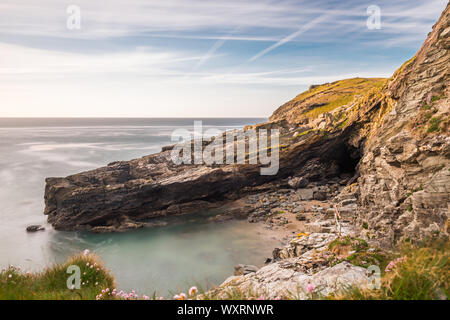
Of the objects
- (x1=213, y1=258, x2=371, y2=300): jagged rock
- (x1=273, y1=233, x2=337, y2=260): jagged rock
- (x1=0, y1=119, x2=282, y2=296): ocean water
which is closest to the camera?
(x1=213, y1=258, x2=371, y2=300): jagged rock

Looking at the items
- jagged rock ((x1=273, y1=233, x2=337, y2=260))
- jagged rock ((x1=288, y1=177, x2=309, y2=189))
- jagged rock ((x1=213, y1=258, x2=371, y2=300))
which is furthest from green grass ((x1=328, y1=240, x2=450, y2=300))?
jagged rock ((x1=288, y1=177, x2=309, y2=189))

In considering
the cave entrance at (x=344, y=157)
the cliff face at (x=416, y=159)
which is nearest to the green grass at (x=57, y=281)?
the cliff face at (x=416, y=159)

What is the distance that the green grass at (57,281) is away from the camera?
4.69 m

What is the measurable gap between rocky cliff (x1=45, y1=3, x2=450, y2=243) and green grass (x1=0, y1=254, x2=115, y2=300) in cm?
841

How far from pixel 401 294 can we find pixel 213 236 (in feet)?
57.0

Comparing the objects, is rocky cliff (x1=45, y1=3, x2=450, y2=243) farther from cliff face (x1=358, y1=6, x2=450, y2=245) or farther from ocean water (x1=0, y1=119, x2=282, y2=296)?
ocean water (x1=0, y1=119, x2=282, y2=296)

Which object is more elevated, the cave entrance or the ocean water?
the cave entrance

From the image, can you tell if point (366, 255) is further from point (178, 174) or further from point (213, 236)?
point (178, 174)

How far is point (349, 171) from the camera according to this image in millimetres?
28594

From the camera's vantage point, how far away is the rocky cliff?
360 inches

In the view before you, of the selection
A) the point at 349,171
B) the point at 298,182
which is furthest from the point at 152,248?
the point at 349,171

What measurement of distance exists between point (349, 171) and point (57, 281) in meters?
29.0

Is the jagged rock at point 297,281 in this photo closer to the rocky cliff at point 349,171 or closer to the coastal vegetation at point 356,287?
the coastal vegetation at point 356,287

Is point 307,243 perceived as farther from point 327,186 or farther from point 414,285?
point 327,186
